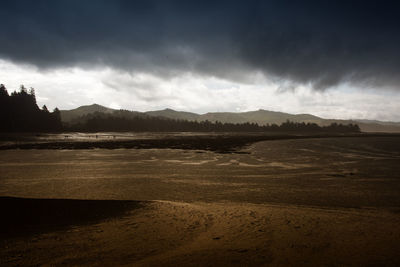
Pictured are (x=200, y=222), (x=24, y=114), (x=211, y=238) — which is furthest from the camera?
(x=24, y=114)

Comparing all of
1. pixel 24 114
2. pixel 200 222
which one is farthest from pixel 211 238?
pixel 24 114

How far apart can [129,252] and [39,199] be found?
319 inches

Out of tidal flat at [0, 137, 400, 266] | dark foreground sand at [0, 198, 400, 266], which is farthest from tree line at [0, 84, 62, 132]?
dark foreground sand at [0, 198, 400, 266]

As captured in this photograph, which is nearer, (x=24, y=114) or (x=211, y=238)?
(x=211, y=238)

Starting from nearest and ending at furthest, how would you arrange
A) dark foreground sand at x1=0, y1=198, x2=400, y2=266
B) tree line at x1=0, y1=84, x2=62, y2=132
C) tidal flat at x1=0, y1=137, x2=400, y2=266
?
1. dark foreground sand at x1=0, y1=198, x2=400, y2=266
2. tidal flat at x1=0, y1=137, x2=400, y2=266
3. tree line at x1=0, y1=84, x2=62, y2=132

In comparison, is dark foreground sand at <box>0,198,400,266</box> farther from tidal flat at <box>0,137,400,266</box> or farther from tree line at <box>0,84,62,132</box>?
tree line at <box>0,84,62,132</box>

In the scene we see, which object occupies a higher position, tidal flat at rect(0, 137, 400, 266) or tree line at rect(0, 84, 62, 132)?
tree line at rect(0, 84, 62, 132)

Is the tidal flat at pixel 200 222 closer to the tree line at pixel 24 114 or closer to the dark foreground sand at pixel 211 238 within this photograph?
the dark foreground sand at pixel 211 238

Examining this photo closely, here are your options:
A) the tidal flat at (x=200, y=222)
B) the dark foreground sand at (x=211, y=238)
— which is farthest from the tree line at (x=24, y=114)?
the dark foreground sand at (x=211, y=238)

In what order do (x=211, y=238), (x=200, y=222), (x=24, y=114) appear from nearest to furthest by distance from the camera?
(x=211, y=238), (x=200, y=222), (x=24, y=114)

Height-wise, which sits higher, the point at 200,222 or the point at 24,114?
the point at 24,114

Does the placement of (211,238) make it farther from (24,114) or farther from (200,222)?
(24,114)

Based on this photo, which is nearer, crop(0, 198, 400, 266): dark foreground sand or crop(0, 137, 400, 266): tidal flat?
crop(0, 198, 400, 266): dark foreground sand

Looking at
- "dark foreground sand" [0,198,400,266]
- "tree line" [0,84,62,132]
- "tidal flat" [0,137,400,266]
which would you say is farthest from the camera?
"tree line" [0,84,62,132]
